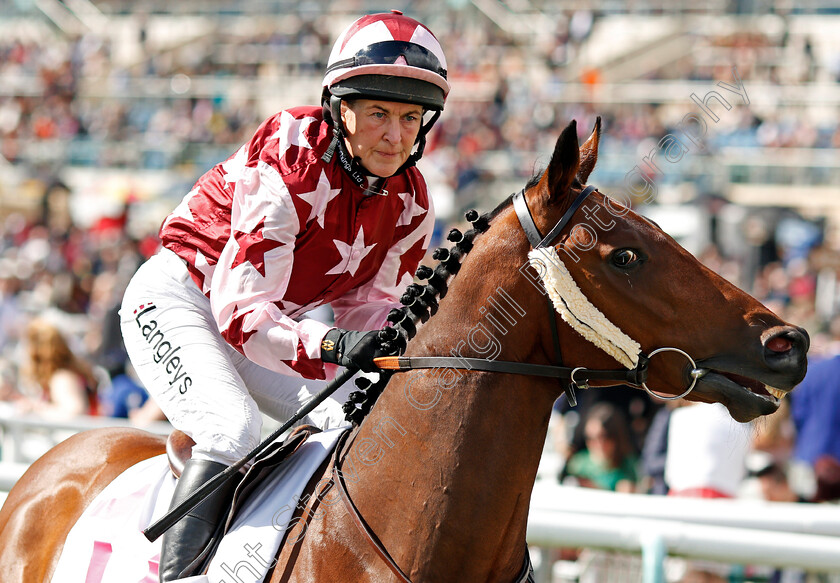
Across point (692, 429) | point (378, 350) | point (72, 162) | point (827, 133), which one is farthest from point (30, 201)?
point (378, 350)

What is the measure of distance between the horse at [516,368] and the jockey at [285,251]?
258 mm

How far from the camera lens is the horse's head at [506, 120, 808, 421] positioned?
7.61 ft

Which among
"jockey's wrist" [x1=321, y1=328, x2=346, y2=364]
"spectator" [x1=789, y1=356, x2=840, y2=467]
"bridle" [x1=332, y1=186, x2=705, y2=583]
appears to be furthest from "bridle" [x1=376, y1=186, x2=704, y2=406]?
"spectator" [x1=789, y1=356, x2=840, y2=467]

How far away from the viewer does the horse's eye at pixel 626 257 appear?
2381 mm

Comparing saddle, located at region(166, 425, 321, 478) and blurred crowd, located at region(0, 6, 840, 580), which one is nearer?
saddle, located at region(166, 425, 321, 478)

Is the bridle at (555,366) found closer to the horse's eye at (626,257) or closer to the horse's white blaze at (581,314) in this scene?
the horse's white blaze at (581,314)

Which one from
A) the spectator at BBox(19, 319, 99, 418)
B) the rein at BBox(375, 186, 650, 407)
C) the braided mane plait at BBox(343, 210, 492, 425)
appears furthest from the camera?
the spectator at BBox(19, 319, 99, 418)

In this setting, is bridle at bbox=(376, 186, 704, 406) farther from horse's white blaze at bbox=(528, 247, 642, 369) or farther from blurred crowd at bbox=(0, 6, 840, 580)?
blurred crowd at bbox=(0, 6, 840, 580)

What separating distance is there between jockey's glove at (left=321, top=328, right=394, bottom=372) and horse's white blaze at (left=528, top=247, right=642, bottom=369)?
481 millimetres

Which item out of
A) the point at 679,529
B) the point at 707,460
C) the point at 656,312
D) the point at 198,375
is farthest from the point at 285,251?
the point at 707,460

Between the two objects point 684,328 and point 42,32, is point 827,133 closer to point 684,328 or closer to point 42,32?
point 684,328

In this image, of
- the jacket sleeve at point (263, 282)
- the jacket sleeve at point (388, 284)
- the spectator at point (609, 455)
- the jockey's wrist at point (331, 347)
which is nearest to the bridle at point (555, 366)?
the jockey's wrist at point (331, 347)

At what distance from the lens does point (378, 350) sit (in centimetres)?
260

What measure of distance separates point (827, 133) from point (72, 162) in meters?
14.2
